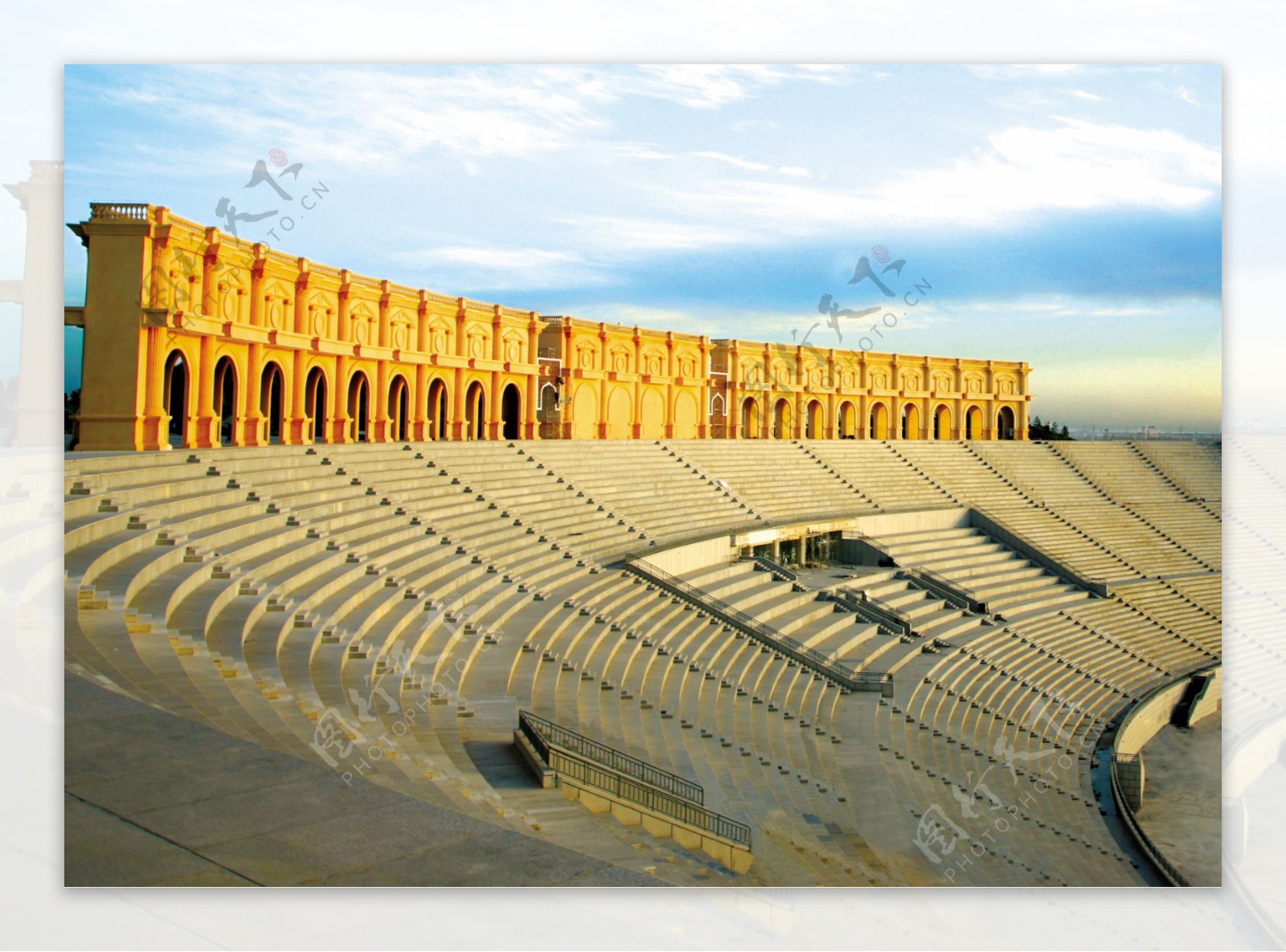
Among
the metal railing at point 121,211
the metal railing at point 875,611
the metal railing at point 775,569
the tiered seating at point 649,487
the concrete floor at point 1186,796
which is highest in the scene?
the metal railing at point 121,211

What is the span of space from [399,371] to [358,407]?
108 cm

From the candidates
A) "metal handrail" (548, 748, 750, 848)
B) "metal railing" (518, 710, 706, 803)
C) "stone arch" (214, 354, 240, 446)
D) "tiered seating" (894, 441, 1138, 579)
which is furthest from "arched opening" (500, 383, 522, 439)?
"metal handrail" (548, 748, 750, 848)

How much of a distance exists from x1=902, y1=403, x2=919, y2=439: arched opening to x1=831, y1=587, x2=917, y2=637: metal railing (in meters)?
15.9

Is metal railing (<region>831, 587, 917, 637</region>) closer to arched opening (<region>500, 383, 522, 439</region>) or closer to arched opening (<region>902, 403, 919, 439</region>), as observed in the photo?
arched opening (<region>500, 383, 522, 439</region>)

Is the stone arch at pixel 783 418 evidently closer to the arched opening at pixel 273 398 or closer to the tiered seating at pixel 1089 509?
the tiered seating at pixel 1089 509

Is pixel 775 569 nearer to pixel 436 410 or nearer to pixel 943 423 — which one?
pixel 436 410

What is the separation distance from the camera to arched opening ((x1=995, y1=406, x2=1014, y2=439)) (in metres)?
36.0

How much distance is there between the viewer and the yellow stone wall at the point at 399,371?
451 inches

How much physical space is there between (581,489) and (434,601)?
8501 millimetres

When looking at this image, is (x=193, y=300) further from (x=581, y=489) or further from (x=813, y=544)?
(x=813, y=544)

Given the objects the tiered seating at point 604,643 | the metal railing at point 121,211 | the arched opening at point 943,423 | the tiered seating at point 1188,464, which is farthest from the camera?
the arched opening at point 943,423

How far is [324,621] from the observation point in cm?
956
